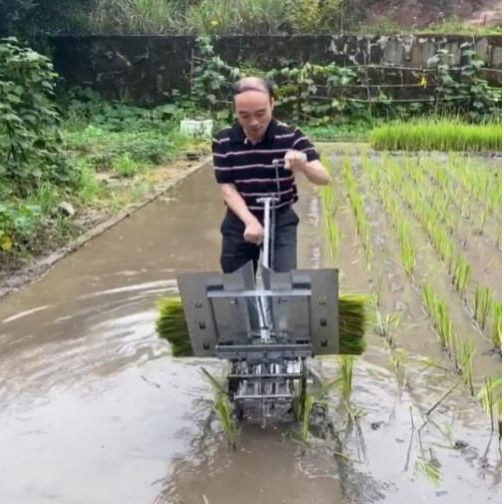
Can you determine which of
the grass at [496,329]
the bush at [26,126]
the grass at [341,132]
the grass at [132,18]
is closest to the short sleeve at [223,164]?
the grass at [496,329]

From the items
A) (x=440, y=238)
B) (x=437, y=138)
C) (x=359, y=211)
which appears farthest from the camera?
(x=437, y=138)

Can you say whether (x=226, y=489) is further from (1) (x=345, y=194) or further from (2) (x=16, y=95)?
(1) (x=345, y=194)

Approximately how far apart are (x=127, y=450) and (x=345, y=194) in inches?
226

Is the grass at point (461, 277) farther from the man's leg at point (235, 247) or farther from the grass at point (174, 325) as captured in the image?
the grass at point (174, 325)

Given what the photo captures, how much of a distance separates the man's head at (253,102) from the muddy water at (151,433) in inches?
46.3

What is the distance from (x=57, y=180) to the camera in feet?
26.8

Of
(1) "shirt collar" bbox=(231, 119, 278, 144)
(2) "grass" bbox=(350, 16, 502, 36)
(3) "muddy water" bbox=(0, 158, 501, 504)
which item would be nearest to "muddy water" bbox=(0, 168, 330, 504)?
(3) "muddy water" bbox=(0, 158, 501, 504)

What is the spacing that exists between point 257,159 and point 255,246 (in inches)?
16.3

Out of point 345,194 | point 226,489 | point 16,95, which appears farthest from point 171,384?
point 345,194

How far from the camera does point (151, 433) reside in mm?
3578

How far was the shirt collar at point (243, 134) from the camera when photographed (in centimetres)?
363

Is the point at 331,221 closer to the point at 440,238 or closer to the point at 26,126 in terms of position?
the point at 440,238

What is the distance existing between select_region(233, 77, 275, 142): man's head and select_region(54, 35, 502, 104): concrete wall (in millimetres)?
12348

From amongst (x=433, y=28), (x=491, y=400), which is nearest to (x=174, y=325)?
(x=491, y=400)
